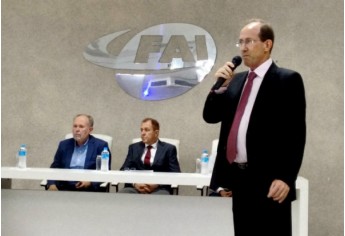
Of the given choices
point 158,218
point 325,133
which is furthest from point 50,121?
point 325,133

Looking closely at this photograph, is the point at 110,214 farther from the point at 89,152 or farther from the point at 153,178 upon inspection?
the point at 89,152

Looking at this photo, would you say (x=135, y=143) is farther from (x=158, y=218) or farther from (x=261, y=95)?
(x=261, y=95)

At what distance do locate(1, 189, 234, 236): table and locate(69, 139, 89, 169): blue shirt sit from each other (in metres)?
0.77

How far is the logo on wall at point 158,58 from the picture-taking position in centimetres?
677

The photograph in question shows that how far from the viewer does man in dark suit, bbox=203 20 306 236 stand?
236cm

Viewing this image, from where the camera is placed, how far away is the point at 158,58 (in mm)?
6805

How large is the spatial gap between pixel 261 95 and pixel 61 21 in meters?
4.83

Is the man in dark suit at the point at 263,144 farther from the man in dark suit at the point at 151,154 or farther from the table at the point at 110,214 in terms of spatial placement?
the man in dark suit at the point at 151,154

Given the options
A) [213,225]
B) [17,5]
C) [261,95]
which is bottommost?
[213,225]

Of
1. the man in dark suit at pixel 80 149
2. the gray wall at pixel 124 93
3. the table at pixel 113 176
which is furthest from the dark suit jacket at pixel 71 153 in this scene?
the gray wall at pixel 124 93

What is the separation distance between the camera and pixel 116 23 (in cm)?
685

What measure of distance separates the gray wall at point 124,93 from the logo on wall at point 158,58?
3.1 inches

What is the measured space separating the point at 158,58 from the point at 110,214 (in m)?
2.38

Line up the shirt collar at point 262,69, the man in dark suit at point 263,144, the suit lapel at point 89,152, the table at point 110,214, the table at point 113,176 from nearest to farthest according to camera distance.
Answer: the man in dark suit at point 263,144, the shirt collar at point 262,69, the table at point 113,176, the table at point 110,214, the suit lapel at point 89,152
